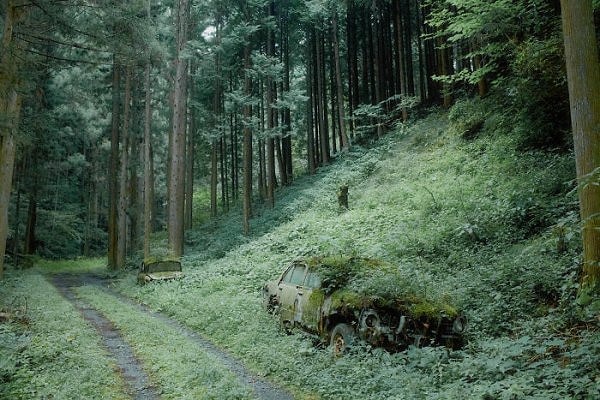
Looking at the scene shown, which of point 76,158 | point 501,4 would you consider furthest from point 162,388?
point 76,158

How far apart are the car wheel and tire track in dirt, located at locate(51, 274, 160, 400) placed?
9.79ft

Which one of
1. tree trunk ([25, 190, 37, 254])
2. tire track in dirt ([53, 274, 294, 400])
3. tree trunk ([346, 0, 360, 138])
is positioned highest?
tree trunk ([346, 0, 360, 138])

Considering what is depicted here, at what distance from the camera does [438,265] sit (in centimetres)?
1169

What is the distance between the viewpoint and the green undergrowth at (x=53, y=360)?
6.37 metres

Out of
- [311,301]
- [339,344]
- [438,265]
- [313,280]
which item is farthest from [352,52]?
[339,344]

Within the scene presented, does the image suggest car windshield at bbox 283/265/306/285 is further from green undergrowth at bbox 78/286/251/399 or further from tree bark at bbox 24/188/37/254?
tree bark at bbox 24/188/37/254

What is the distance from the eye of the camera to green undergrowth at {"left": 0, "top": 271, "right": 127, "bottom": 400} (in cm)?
637

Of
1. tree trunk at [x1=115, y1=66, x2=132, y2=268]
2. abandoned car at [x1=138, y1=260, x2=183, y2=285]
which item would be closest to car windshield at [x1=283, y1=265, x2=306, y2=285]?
abandoned car at [x1=138, y1=260, x2=183, y2=285]

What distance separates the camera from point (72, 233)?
112 feet

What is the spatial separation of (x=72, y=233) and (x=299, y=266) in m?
29.0

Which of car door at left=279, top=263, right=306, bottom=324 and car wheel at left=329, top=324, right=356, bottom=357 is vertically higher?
car door at left=279, top=263, right=306, bottom=324

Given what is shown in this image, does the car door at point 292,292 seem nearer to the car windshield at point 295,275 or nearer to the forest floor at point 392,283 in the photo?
the car windshield at point 295,275

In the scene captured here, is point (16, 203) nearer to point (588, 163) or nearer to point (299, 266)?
point (299, 266)

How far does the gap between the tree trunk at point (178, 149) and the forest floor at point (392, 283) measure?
4.72 ft
